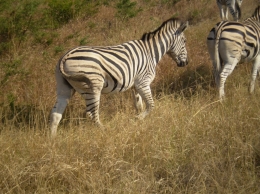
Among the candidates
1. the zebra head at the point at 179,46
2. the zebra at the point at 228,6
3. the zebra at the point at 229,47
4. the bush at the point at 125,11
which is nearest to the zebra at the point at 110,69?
the zebra head at the point at 179,46

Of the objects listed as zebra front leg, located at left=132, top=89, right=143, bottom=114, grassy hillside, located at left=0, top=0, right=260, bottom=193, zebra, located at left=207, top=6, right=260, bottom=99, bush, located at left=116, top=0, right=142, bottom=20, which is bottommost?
grassy hillside, located at left=0, top=0, right=260, bottom=193

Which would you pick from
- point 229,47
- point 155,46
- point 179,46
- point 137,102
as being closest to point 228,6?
point 229,47

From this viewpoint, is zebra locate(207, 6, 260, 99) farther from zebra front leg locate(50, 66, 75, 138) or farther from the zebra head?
zebra front leg locate(50, 66, 75, 138)

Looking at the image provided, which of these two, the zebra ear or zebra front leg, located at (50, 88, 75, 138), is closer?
zebra front leg, located at (50, 88, 75, 138)

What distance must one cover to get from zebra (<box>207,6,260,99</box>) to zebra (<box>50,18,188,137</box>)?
68 cm

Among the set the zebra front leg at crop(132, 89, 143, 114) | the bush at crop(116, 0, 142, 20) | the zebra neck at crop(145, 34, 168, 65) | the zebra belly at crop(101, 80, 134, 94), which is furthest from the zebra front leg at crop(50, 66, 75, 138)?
the bush at crop(116, 0, 142, 20)

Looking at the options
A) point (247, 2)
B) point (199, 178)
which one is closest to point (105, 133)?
point (199, 178)

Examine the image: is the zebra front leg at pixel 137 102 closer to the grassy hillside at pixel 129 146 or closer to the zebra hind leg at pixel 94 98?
the grassy hillside at pixel 129 146

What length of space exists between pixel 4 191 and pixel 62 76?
1.86 metres

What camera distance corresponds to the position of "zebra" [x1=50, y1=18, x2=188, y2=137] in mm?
4512

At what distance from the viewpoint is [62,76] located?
15.2 feet

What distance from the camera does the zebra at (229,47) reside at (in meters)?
5.98

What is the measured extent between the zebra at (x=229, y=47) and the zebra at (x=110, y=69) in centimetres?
68

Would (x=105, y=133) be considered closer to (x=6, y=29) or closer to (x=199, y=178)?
(x=199, y=178)
